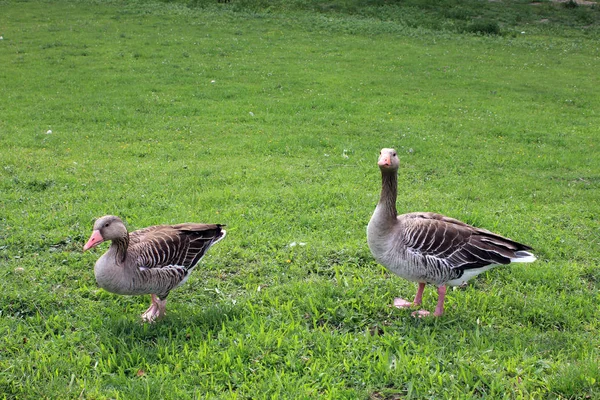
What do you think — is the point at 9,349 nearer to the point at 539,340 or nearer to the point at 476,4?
the point at 539,340

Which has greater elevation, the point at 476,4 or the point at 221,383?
the point at 476,4

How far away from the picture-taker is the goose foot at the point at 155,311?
4.71 meters

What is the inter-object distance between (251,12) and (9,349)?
2373 centimetres

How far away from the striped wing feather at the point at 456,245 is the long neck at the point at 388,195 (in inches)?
7.1

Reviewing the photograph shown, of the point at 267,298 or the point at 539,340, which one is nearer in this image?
the point at 539,340

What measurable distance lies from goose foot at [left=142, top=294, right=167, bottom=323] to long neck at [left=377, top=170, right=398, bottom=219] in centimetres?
212

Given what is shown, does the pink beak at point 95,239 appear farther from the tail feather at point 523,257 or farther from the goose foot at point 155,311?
the tail feather at point 523,257

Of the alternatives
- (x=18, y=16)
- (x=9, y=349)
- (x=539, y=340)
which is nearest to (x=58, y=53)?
(x=18, y=16)

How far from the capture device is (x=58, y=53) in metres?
18.2

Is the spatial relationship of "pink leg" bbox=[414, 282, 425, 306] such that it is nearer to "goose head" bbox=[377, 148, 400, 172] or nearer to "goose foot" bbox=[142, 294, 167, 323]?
"goose head" bbox=[377, 148, 400, 172]

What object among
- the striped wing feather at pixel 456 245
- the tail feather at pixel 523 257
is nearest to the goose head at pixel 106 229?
the striped wing feather at pixel 456 245

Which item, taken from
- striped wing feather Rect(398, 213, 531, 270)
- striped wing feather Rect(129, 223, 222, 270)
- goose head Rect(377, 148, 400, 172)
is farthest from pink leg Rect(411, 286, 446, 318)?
striped wing feather Rect(129, 223, 222, 270)

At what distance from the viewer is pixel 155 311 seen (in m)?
4.82

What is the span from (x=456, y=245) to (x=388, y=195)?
2.40 ft
